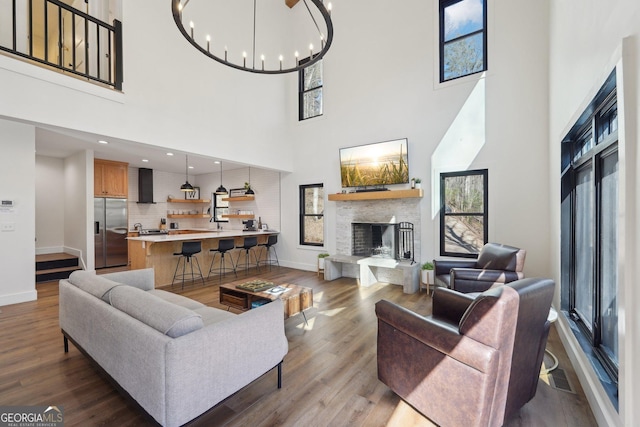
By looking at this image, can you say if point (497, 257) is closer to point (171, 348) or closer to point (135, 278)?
point (171, 348)

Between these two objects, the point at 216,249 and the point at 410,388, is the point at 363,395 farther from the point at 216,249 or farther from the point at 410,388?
the point at 216,249

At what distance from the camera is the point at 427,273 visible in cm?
483

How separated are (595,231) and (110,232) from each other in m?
8.85

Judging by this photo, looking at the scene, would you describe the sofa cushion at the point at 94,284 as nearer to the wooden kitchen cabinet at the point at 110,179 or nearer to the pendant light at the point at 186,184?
the pendant light at the point at 186,184

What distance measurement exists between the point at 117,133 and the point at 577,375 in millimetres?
5991

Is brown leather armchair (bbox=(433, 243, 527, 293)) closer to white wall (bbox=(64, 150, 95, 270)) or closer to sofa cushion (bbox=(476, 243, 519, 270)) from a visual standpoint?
sofa cushion (bbox=(476, 243, 519, 270))

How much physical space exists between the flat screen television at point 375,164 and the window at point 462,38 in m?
1.50

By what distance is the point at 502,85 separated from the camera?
14.8 ft

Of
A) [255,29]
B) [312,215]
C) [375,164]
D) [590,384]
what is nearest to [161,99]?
[255,29]

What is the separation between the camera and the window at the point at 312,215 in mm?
6742

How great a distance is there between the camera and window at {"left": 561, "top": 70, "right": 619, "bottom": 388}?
1.96 m

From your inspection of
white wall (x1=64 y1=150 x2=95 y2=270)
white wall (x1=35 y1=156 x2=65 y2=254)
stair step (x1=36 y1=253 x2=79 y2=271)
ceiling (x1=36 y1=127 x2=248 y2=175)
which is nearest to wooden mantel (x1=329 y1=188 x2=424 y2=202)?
ceiling (x1=36 y1=127 x2=248 y2=175)

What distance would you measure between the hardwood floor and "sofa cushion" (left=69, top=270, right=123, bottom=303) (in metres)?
0.59

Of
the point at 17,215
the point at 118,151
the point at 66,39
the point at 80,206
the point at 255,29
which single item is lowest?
the point at 17,215
